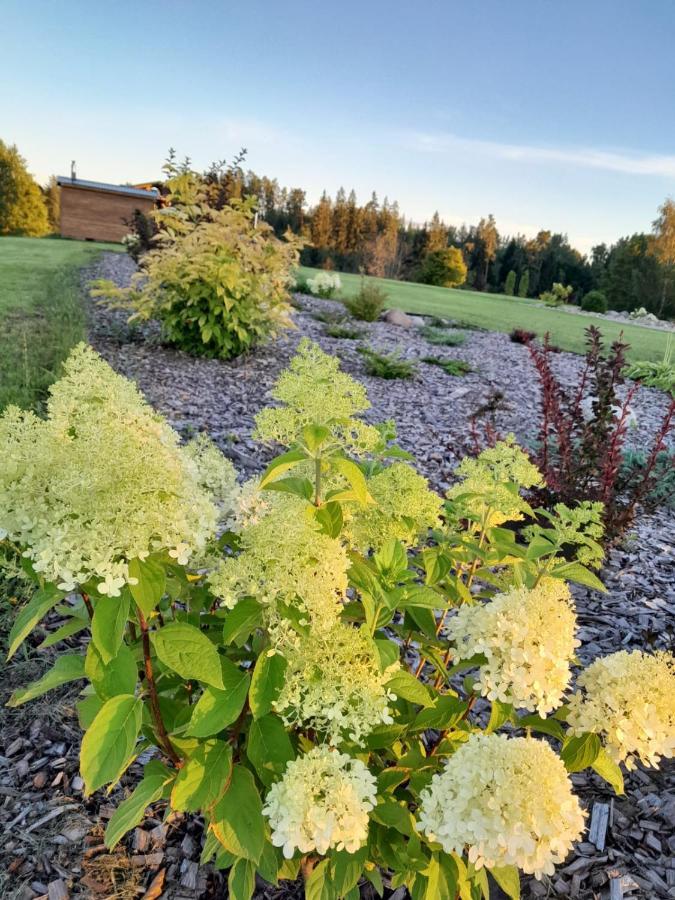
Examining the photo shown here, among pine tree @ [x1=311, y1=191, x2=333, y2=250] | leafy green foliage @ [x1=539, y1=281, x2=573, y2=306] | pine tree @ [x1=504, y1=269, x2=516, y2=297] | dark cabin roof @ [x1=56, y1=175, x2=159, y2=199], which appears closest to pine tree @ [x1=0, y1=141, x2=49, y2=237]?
dark cabin roof @ [x1=56, y1=175, x2=159, y2=199]

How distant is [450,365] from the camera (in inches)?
287

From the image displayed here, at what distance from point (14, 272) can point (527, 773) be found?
45.9ft

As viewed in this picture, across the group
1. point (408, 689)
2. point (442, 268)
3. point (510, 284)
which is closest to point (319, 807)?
point (408, 689)

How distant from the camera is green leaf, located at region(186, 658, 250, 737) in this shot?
36.6 inches

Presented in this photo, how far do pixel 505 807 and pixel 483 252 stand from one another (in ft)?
166

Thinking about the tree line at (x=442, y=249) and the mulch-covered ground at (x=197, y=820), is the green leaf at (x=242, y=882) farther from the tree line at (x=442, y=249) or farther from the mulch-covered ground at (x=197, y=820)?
the tree line at (x=442, y=249)

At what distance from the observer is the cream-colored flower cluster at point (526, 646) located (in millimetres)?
1007

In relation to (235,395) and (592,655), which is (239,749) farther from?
(235,395)

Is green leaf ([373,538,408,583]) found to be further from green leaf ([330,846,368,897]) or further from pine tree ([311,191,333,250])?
pine tree ([311,191,333,250])

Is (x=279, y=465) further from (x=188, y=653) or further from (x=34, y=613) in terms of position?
(x=34, y=613)

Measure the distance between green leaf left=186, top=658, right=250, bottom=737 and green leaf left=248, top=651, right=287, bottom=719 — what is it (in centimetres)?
4

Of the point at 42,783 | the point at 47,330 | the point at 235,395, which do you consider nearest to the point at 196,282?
the point at 235,395

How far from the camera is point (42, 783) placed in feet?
5.58

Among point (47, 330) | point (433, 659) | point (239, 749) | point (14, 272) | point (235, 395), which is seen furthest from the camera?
point (14, 272)
